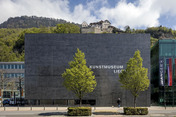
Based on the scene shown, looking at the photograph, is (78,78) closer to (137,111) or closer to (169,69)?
(137,111)

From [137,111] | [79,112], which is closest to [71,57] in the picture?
[79,112]

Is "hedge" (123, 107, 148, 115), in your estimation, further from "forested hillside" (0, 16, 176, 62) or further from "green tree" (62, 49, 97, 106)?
"forested hillside" (0, 16, 176, 62)

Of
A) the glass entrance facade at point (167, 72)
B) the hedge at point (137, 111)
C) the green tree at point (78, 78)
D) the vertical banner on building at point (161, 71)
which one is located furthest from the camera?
the glass entrance facade at point (167, 72)

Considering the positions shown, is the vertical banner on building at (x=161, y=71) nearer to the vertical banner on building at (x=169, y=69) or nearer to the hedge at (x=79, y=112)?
the vertical banner on building at (x=169, y=69)

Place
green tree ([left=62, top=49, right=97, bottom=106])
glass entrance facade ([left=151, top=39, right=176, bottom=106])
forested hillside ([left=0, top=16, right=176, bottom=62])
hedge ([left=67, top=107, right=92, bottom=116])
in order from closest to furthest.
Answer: hedge ([left=67, top=107, right=92, bottom=116])
green tree ([left=62, top=49, right=97, bottom=106])
glass entrance facade ([left=151, top=39, right=176, bottom=106])
forested hillside ([left=0, top=16, right=176, bottom=62])

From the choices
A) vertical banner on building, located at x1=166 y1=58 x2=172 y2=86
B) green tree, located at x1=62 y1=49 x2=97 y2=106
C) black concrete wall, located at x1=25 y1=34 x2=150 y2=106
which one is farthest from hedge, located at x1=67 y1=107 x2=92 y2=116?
vertical banner on building, located at x1=166 y1=58 x2=172 y2=86

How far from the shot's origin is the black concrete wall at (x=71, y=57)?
3734cm

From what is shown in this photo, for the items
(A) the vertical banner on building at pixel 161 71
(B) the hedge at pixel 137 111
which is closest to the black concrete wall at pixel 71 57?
(A) the vertical banner on building at pixel 161 71

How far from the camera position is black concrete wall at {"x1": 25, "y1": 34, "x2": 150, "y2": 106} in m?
37.3

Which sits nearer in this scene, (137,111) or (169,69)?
(137,111)

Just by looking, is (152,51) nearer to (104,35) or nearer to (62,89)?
(104,35)

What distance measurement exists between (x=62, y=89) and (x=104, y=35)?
12.4 m

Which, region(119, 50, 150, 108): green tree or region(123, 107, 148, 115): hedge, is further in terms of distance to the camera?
region(119, 50, 150, 108): green tree

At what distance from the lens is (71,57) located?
3753 centimetres
